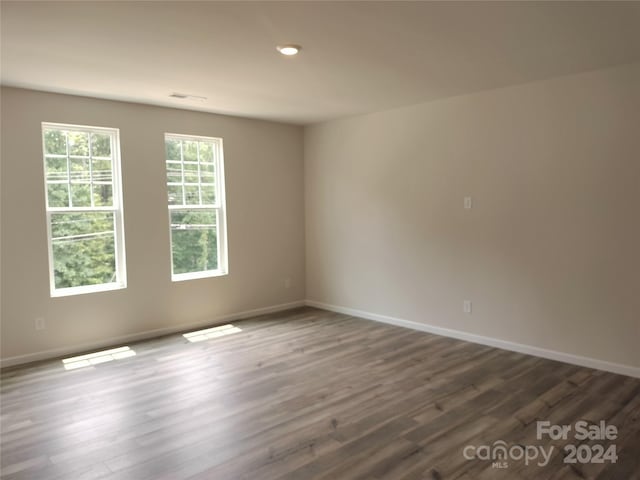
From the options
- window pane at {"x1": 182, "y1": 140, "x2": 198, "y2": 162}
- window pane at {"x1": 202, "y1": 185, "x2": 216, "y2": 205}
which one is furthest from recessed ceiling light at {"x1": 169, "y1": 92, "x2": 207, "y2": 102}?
window pane at {"x1": 202, "y1": 185, "x2": 216, "y2": 205}

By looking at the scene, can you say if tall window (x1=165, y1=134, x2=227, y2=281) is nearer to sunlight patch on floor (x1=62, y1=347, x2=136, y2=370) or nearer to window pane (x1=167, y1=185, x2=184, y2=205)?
window pane (x1=167, y1=185, x2=184, y2=205)

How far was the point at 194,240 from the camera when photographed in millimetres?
5395

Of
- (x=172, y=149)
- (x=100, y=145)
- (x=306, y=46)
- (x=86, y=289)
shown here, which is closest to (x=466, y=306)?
(x=306, y=46)

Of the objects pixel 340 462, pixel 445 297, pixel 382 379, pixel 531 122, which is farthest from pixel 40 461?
pixel 531 122

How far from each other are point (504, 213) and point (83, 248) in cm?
417

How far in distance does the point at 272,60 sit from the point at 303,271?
Result: 361cm

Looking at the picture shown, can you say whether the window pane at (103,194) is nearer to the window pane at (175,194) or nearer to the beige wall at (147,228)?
the beige wall at (147,228)

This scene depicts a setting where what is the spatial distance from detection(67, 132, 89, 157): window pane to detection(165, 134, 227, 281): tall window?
0.83m

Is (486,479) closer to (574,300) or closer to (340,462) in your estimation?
(340,462)

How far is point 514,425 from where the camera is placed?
9.39 feet

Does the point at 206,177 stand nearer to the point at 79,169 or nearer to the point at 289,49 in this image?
the point at 79,169

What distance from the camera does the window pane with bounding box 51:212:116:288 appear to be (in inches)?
172

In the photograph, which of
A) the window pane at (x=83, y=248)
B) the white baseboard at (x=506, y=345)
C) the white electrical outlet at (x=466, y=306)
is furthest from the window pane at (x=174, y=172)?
the white electrical outlet at (x=466, y=306)

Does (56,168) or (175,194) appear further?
(175,194)
